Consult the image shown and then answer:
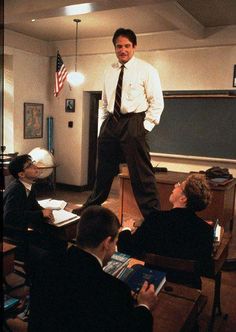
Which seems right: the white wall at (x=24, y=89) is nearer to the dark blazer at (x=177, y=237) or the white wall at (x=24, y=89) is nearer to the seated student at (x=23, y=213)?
the seated student at (x=23, y=213)

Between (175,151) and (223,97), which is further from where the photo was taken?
(175,151)

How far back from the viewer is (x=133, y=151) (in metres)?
3.23

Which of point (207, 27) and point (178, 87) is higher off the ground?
point (207, 27)

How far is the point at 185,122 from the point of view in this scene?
6.20 metres

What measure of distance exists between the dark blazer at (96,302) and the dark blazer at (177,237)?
0.79 m

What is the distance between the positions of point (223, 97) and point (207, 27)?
1.08m

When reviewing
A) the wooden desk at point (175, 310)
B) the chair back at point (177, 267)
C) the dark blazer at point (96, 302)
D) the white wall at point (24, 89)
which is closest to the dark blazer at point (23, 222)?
the chair back at point (177, 267)

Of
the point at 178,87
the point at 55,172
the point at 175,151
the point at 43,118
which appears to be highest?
the point at 178,87

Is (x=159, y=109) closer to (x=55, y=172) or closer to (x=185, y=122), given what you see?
(x=185, y=122)

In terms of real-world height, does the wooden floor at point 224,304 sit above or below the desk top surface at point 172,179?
below

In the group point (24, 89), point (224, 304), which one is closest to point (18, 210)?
point (224, 304)

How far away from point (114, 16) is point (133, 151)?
2.73 metres

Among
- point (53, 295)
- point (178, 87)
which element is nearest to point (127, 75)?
point (53, 295)

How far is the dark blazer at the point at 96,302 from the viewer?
47.7 inches
